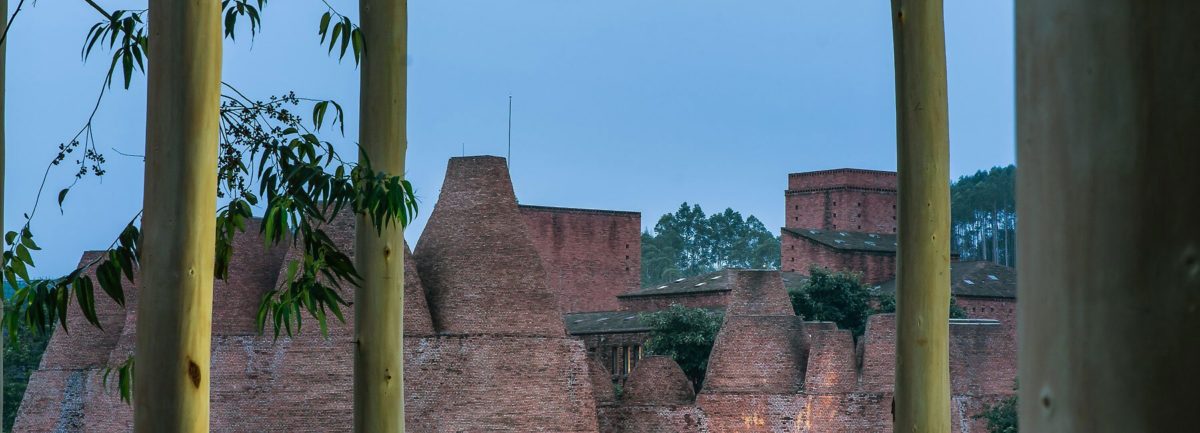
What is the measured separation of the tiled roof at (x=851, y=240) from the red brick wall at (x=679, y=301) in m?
9.15

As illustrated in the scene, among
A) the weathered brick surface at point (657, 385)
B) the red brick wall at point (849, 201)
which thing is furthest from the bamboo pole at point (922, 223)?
the red brick wall at point (849, 201)

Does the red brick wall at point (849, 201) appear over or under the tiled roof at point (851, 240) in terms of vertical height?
over

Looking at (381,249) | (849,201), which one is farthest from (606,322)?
(381,249)

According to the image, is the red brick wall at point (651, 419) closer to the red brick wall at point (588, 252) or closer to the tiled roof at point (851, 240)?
the red brick wall at point (588, 252)

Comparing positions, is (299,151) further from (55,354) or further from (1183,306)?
(55,354)

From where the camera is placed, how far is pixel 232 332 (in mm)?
25000

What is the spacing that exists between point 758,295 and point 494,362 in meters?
9.27

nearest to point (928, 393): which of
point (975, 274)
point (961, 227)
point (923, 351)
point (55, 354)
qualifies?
point (923, 351)

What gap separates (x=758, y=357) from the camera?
30.8 metres

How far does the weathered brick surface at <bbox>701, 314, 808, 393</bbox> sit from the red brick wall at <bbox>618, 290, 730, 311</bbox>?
15240 mm

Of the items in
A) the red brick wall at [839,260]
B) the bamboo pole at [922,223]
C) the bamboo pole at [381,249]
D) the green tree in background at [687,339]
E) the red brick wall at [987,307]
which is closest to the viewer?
the bamboo pole at [381,249]

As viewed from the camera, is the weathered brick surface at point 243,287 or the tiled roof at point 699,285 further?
the tiled roof at point 699,285

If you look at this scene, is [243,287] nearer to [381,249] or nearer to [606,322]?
[381,249]

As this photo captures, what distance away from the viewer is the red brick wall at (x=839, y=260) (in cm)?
5494
